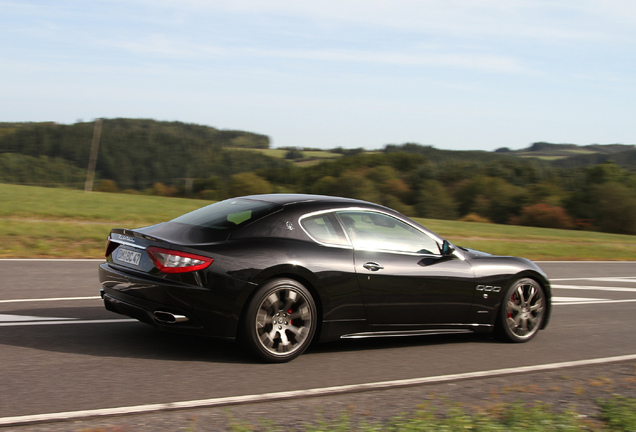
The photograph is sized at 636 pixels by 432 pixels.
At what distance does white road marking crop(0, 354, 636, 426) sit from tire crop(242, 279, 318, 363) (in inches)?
28.0

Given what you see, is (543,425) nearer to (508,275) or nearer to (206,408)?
(206,408)

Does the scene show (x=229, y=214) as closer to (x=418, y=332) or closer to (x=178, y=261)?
(x=178, y=261)

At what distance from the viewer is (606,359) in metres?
6.81

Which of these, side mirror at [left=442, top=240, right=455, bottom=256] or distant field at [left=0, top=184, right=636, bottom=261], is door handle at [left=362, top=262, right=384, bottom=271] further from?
distant field at [left=0, top=184, right=636, bottom=261]

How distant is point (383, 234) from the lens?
654cm

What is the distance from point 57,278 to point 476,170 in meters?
74.2

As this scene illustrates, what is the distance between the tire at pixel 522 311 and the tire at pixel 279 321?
2.38m

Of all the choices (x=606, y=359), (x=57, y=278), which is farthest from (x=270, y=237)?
(x=57, y=278)

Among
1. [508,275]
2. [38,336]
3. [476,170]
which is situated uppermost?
[476,170]

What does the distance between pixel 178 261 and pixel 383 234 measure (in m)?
2.02

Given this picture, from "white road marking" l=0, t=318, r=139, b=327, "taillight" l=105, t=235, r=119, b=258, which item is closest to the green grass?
"taillight" l=105, t=235, r=119, b=258

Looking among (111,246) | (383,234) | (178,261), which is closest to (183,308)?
(178,261)

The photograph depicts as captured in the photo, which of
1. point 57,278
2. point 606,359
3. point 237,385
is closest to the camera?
point 237,385

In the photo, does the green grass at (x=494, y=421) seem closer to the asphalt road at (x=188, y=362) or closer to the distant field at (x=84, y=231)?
the asphalt road at (x=188, y=362)
